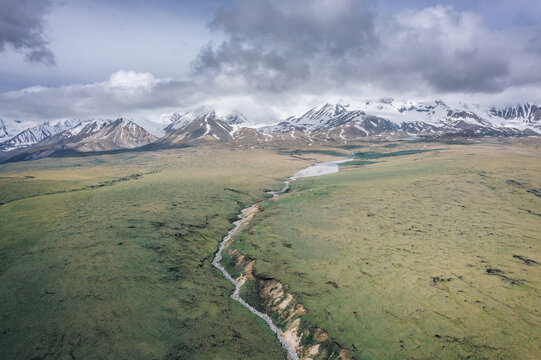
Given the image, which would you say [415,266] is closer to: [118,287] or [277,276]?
[277,276]

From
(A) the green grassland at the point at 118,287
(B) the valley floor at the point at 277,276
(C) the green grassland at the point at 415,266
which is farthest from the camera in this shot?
(C) the green grassland at the point at 415,266

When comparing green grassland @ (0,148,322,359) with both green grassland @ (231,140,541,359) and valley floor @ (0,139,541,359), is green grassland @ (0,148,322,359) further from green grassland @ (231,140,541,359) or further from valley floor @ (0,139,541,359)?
green grassland @ (231,140,541,359)

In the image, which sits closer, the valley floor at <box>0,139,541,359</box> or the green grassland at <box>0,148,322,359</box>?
the green grassland at <box>0,148,322,359</box>

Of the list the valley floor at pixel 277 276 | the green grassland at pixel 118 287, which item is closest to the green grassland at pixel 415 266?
the valley floor at pixel 277 276

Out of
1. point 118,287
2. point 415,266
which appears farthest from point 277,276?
point 118,287

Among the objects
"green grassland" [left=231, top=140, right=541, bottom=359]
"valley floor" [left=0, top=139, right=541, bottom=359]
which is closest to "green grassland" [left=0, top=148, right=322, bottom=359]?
"valley floor" [left=0, top=139, right=541, bottom=359]

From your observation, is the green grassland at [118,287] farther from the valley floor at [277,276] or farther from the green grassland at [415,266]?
the green grassland at [415,266]

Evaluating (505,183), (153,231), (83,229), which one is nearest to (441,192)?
(505,183)
